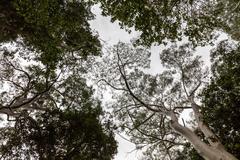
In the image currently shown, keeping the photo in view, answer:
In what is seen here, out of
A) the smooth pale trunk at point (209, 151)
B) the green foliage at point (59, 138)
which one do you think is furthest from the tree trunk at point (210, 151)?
the green foliage at point (59, 138)

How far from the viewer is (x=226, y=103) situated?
11172 mm

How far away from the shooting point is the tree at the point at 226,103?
1098cm

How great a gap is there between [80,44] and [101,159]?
552 centimetres

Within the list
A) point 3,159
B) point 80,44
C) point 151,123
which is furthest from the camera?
point 151,123

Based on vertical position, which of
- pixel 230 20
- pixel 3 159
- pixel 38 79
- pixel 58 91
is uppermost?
pixel 230 20

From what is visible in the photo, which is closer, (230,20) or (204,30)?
(204,30)

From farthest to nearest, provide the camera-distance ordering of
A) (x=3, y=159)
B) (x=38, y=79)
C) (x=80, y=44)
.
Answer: (x=80, y=44), (x=38, y=79), (x=3, y=159)

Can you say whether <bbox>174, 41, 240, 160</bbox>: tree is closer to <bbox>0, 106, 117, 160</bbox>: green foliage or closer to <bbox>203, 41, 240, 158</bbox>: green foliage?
<bbox>203, 41, 240, 158</bbox>: green foliage

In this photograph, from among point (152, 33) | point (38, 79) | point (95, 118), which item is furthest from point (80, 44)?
point (152, 33)

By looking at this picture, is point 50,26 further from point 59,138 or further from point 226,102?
point 226,102

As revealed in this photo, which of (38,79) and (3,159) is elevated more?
(38,79)

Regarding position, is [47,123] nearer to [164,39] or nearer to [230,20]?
[164,39]

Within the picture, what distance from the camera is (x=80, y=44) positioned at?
524 inches

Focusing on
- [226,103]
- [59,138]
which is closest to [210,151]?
[226,103]
